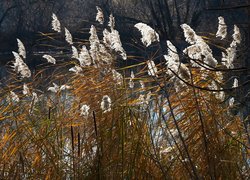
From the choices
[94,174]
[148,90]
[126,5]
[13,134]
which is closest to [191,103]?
[148,90]

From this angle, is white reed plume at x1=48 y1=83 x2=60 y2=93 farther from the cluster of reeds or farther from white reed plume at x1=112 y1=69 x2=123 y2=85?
white reed plume at x1=112 y1=69 x2=123 y2=85

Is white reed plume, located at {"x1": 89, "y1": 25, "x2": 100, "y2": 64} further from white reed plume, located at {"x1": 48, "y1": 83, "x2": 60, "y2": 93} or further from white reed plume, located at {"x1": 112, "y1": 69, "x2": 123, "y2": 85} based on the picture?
white reed plume, located at {"x1": 48, "y1": 83, "x2": 60, "y2": 93}

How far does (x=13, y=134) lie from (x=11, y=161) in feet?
0.50

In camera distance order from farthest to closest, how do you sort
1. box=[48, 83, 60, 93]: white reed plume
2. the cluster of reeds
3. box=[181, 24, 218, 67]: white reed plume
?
box=[48, 83, 60, 93]: white reed plume, the cluster of reeds, box=[181, 24, 218, 67]: white reed plume

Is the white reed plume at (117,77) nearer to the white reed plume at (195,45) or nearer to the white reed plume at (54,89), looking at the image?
the white reed plume at (54,89)

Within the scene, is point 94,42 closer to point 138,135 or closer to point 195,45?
point 138,135

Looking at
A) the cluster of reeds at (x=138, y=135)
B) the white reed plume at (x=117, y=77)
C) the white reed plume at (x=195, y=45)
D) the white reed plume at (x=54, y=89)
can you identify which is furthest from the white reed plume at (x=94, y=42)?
the white reed plume at (x=195, y=45)

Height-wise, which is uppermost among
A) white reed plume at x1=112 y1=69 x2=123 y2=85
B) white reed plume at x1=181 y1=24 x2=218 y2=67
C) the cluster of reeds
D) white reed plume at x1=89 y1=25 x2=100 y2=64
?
white reed plume at x1=89 y1=25 x2=100 y2=64

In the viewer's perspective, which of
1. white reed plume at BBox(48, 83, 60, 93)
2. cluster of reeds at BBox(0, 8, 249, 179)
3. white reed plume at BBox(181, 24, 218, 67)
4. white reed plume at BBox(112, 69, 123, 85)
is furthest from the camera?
white reed plume at BBox(48, 83, 60, 93)

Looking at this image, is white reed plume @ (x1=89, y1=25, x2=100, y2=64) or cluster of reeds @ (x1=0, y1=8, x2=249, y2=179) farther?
white reed plume @ (x1=89, y1=25, x2=100, y2=64)

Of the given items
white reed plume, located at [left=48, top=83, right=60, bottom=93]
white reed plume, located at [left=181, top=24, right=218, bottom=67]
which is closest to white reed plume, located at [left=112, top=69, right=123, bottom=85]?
white reed plume, located at [left=48, top=83, right=60, bottom=93]

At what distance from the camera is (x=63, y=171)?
10.4 feet

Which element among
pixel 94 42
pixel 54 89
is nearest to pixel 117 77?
pixel 94 42

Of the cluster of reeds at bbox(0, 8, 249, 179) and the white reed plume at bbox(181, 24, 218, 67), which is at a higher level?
the white reed plume at bbox(181, 24, 218, 67)
